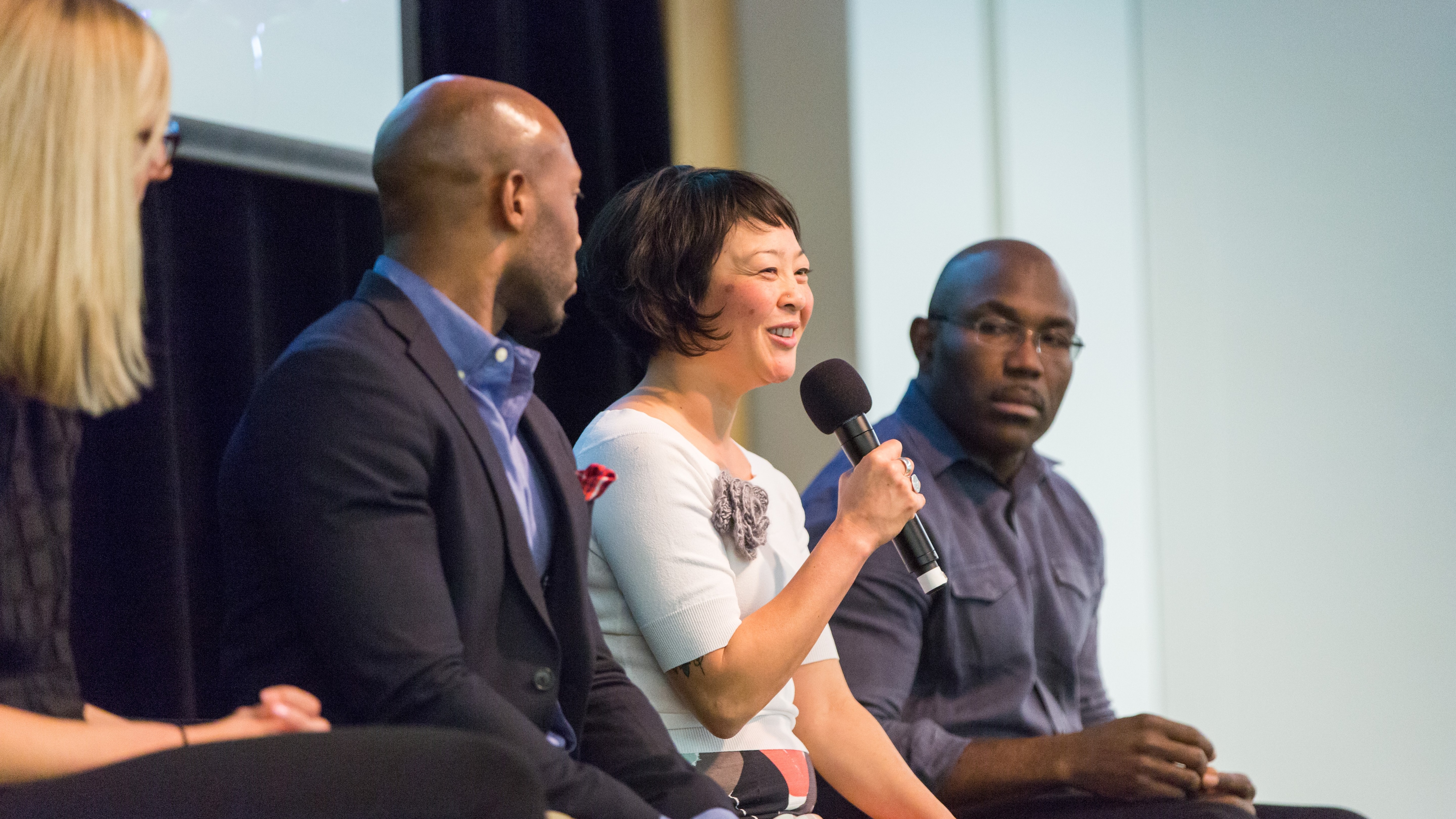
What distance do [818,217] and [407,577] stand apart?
2183mm

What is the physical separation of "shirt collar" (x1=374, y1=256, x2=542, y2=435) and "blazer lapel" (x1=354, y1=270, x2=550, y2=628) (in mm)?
19

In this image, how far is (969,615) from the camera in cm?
221

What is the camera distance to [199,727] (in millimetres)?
1105

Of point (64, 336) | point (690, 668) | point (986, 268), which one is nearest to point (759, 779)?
point (690, 668)

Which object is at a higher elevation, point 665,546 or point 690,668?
point 665,546

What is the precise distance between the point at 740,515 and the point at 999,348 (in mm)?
944

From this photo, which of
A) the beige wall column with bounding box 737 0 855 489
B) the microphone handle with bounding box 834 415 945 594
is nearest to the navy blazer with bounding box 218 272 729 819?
the microphone handle with bounding box 834 415 945 594

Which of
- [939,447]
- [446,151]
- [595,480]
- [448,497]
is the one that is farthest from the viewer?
[939,447]

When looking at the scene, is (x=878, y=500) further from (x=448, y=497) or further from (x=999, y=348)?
(x=999, y=348)

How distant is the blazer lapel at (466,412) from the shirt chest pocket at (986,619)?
1062mm

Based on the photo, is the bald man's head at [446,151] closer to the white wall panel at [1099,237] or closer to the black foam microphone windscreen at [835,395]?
the black foam microphone windscreen at [835,395]

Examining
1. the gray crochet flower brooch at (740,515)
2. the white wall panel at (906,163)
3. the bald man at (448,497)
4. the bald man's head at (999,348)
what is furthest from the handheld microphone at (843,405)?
the white wall panel at (906,163)

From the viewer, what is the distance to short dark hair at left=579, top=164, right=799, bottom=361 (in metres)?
1.80

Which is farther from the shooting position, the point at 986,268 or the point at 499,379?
the point at 986,268
